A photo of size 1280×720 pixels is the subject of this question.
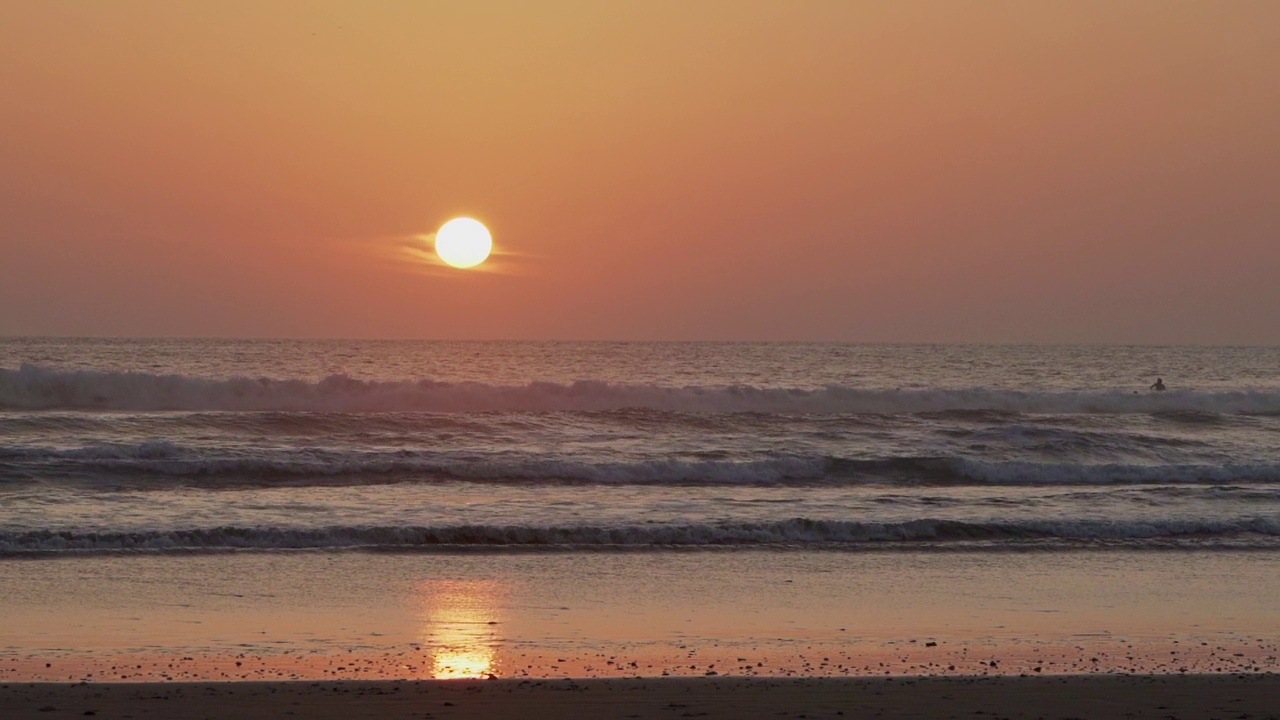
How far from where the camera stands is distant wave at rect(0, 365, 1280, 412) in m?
37.5

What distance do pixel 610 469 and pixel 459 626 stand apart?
41.1ft

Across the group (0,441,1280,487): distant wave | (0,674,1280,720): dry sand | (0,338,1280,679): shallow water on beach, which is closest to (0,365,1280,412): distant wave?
(0,338,1280,679): shallow water on beach

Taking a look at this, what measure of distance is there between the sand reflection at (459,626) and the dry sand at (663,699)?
0.58 meters

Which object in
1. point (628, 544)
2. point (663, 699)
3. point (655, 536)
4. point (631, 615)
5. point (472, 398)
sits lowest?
point (663, 699)

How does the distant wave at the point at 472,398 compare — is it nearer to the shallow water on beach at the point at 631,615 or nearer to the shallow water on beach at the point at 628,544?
the shallow water on beach at the point at 628,544

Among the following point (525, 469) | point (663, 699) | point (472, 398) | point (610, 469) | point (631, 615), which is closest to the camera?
point (663, 699)

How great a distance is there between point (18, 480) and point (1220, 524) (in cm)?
1870

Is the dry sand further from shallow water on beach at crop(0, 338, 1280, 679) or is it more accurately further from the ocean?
the ocean

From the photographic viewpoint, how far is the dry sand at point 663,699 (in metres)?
7.49

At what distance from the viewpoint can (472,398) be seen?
39.7 meters

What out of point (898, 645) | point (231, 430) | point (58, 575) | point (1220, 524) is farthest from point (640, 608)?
point (231, 430)

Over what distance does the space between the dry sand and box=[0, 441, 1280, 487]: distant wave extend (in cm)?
1308

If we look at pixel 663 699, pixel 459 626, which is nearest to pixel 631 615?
pixel 459 626

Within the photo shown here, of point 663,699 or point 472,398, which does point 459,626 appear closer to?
point 663,699
